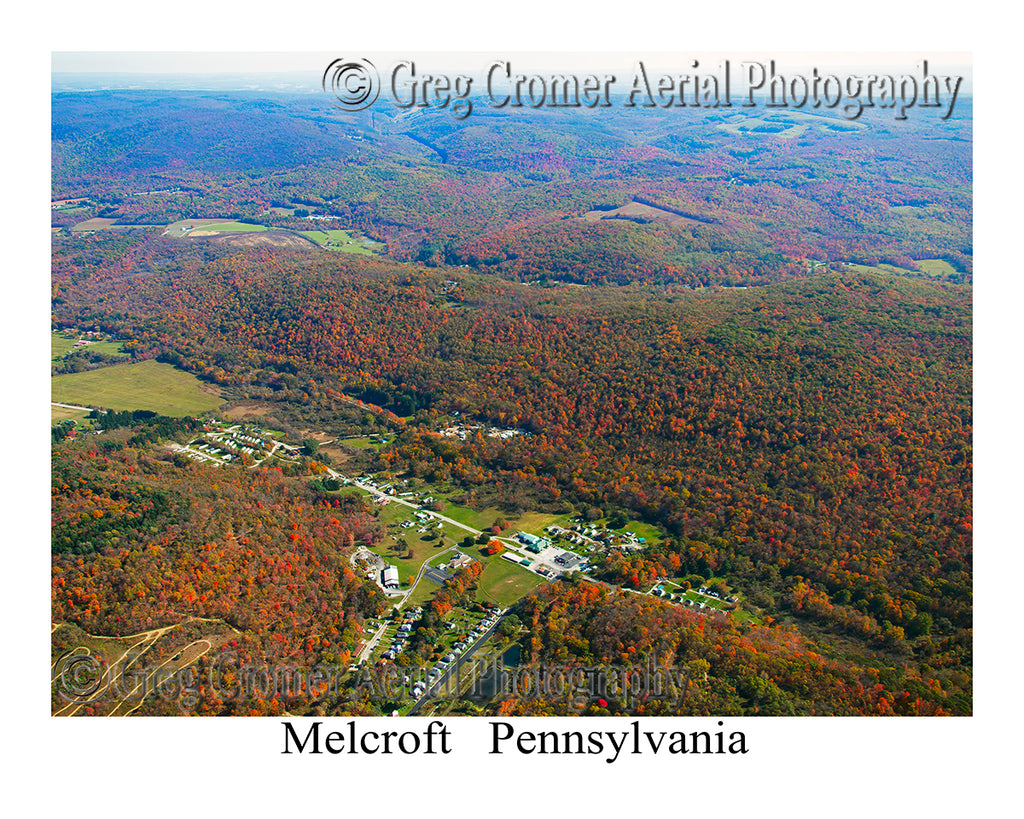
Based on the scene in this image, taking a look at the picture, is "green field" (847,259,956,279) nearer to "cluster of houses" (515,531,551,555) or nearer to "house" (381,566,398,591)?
"cluster of houses" (515,531,551,555)

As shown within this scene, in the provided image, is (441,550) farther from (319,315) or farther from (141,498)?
(319,315)

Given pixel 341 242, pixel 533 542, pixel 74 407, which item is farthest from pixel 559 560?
pixel 341 242

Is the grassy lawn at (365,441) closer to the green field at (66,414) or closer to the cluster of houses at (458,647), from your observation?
the green field at (66,414)

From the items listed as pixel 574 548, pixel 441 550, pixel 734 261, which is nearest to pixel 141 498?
pixel 441 550

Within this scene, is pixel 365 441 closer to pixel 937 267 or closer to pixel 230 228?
pixel 230 228

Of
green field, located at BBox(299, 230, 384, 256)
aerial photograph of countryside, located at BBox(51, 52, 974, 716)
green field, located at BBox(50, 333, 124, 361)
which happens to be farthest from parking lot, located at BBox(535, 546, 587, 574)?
green field, located at BBox(299, 230, 384, 256)

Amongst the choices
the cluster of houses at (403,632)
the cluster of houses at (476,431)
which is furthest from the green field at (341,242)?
the cluster of houses at (403,632)
